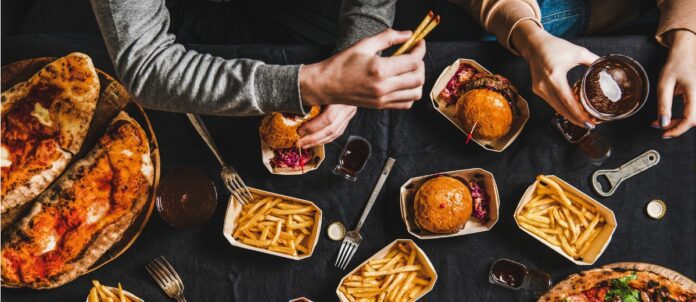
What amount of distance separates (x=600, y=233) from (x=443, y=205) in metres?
0.78

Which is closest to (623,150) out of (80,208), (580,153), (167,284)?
(580,153)

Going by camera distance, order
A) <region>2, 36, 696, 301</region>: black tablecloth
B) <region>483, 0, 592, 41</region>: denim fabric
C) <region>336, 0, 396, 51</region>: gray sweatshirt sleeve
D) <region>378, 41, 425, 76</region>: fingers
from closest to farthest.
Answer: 1. <region>378, 41, 425, 76</region>: fingers
2. <region>336, 0, 396, 51</region>: gray sweatshirt sleeve
3. <region>2, 36, 696, 301</region>: black tablecloth
4. <region>483, 0, 592, 41</region>: denim fabric

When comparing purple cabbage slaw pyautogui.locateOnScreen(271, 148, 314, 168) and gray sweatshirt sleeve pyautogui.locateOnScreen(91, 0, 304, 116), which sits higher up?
gray sweatshirt sleeve pyautogui.locateOnScreen(91, 0, 304, 116)

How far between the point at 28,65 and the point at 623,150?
2913mm

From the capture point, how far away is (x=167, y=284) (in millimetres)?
2432

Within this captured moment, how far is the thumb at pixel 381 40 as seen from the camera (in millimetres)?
1890

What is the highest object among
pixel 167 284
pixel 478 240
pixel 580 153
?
pixel 580 153

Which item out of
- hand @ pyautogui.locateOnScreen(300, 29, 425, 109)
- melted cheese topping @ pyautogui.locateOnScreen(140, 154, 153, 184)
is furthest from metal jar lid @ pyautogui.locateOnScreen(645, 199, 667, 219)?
melted cheese topping @ pyautogui.locateOnScreen(140, 154, 153, 184)

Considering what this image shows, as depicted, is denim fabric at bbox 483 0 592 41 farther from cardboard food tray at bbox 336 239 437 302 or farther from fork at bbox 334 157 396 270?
cardboard food tray at bbox 336 239 437 302

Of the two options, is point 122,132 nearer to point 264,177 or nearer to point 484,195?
point 264,177

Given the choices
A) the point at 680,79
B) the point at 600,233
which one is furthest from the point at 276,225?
the point at 680,79

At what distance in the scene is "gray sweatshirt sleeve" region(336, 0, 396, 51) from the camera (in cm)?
231

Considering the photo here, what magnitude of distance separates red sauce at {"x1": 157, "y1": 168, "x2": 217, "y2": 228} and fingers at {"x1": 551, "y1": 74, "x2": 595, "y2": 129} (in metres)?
1.64

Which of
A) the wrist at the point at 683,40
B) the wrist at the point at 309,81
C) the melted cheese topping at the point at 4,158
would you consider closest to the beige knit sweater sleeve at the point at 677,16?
the wrist at the point at 683,40
